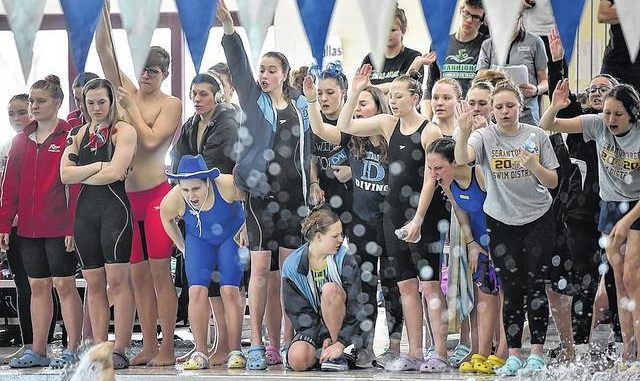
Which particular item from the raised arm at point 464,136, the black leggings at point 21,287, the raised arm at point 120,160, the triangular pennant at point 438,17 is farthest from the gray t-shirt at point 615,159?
the black leggings at point 21,287

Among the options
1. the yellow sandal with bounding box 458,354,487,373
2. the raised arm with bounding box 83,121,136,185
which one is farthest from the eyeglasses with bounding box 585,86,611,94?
the raised arm with bounding box 83,121,136,185

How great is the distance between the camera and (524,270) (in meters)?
6.18

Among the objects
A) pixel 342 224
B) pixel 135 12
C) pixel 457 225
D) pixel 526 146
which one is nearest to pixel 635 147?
pixel 526 146

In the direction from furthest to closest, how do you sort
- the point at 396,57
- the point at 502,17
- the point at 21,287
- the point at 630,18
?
the point at 21,287 → the point at 396,57 → the point at 502,17 → the point at 630,18

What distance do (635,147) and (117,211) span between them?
9.28 ft

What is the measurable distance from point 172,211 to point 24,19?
1987mm

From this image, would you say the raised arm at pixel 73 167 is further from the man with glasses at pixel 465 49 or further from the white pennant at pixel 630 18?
the white pennant at pixel 630 18

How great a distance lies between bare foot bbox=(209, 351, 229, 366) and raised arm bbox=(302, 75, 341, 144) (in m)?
1.34

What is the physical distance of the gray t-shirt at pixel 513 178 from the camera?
6.17 metres

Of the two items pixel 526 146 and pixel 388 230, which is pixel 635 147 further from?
pixel 388 230

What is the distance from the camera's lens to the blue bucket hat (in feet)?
21.7

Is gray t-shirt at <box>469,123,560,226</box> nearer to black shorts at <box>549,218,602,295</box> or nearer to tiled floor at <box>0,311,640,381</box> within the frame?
black shorts at <box>549,218,602,295</box>

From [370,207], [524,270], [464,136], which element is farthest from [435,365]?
[464,136]

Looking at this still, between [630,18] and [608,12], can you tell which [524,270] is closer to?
[608,12]
